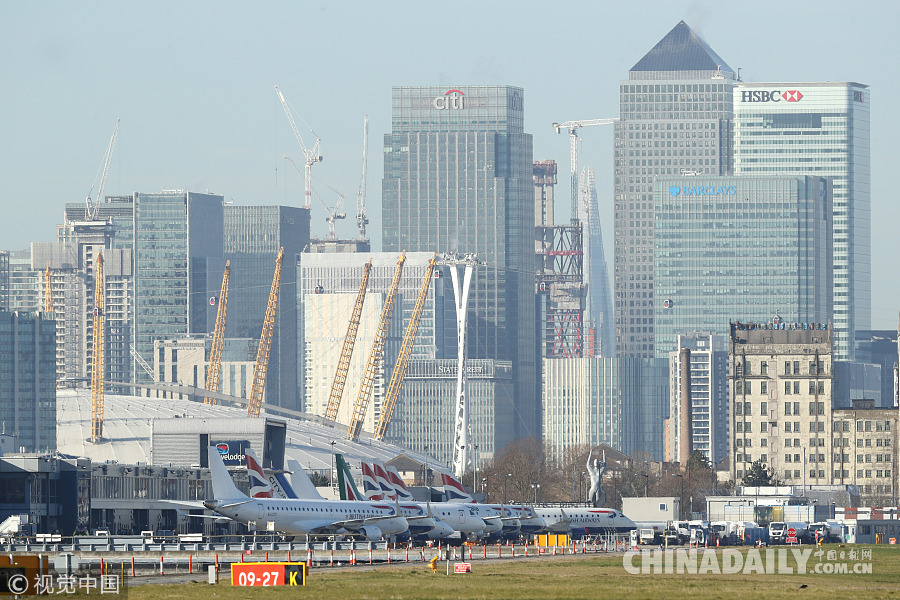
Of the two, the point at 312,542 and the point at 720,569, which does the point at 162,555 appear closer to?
the point at 312,542

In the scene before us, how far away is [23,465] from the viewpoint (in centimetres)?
19188

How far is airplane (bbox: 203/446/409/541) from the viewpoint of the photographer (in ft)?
534

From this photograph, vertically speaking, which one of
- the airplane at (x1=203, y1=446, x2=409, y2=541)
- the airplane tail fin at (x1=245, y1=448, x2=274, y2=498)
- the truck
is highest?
the airplane tail fin at (x1=245, y1=448, x2=274, y2=498)

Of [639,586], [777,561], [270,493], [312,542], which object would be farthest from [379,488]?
[639,586]

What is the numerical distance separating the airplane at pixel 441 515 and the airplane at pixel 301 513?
3542 millimetres

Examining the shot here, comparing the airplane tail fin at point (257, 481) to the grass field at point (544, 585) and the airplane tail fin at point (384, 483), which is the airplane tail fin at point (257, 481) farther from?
the grass field at point (544, 585)

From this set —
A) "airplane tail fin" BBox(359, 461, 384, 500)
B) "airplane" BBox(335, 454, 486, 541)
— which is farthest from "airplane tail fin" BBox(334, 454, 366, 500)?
"airplane tail fin" BBox(359, 461, 384, 500)

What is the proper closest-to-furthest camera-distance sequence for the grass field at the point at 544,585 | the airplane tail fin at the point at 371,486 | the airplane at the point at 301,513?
the grass field at the point at 544,585 → the airplane at the point at 301,513 → the airplane tail fin at the point at 371,486

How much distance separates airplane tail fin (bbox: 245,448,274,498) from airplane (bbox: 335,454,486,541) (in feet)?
41.3

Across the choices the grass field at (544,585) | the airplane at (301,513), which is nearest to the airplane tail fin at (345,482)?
the airplane at (301,513)

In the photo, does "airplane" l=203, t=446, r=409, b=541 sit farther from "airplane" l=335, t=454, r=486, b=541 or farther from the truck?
the truck

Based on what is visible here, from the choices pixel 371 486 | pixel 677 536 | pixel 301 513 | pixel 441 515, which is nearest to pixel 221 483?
pixel 301 513

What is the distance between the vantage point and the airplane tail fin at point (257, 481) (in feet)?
578

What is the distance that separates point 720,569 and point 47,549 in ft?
164
